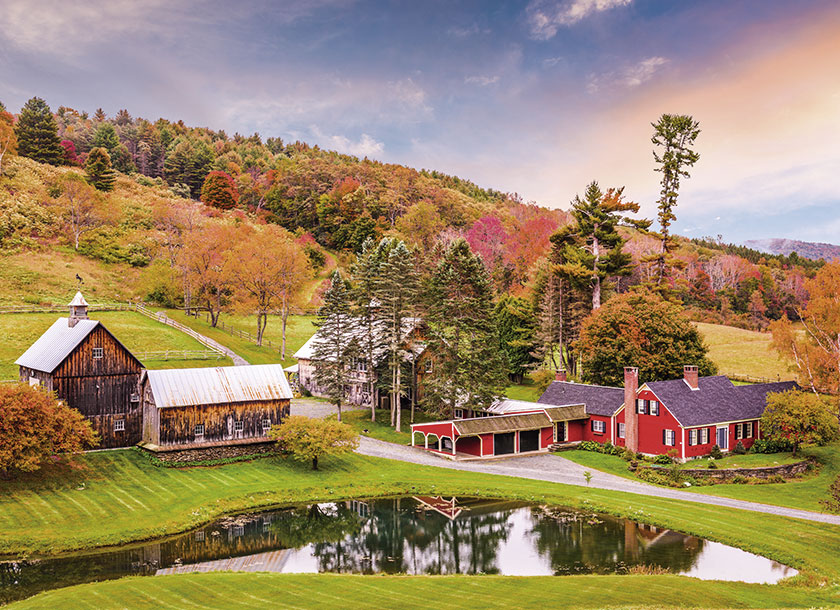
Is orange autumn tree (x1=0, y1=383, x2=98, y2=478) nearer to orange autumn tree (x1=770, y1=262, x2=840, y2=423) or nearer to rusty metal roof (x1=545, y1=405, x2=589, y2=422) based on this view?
rusty metal roof (x1=545, y1=405, x2=589, y2=422)

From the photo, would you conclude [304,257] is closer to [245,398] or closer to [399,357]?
[399,357]

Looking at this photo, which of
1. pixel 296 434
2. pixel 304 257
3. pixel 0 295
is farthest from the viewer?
pixel 304 257

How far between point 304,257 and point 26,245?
35245mm

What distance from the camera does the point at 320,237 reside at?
372ft

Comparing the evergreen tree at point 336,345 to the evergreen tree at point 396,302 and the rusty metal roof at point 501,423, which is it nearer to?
the evergreen tree at point 396,302

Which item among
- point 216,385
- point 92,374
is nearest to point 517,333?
point 216,385

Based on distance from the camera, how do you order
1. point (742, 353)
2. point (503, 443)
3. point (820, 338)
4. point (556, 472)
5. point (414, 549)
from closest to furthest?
1. point (414, 549)
2. point (556, 472)
3. point (503, 443)
4. point (820, 338)
5. point (742, 353)

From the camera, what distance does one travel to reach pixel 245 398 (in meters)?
40.8

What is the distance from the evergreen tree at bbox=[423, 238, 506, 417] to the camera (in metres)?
50.8

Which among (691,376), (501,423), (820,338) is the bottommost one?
(501,423)

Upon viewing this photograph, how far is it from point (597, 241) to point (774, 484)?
32.5 metres

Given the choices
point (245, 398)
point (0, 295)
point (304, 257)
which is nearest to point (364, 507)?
point (245, 398)

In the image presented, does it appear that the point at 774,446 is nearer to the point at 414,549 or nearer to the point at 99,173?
the point at 414,549

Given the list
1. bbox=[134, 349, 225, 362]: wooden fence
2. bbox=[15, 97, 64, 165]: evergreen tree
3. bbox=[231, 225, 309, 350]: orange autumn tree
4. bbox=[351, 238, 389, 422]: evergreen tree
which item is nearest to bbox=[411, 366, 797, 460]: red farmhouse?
bbox=[351, 238, 389, 422]: evergreen tree
